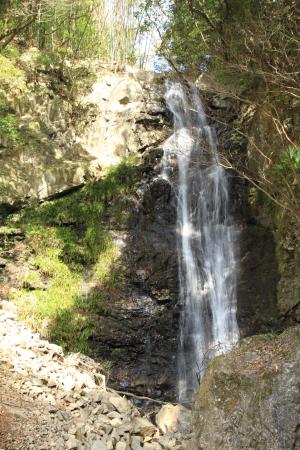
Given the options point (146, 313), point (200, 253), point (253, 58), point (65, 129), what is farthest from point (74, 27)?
point (146, 313)

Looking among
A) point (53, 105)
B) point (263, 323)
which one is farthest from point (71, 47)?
point (263, 323)

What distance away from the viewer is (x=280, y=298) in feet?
30.3

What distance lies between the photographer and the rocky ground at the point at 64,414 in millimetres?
4945

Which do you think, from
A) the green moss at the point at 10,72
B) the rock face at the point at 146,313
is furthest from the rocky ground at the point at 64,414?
the green moss at the point at 10,72

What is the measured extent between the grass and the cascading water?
59.8 inches

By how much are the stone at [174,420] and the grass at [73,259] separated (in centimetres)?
332

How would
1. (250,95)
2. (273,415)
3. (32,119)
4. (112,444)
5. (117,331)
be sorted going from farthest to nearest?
(32,119), (250,95), (117,331), (112,444), (273,415)

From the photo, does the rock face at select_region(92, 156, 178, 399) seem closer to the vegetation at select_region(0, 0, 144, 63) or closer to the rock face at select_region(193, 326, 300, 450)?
the rock face at select_region(193, 326, 300, 450)

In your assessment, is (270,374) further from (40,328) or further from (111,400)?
(40,328)

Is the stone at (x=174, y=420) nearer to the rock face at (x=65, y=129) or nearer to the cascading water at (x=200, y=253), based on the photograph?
the cascading water at (x=200, y=253)

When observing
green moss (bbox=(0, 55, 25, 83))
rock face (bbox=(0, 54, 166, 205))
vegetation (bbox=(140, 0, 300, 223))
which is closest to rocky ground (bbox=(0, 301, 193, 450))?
vegetation (bbox=(140, 0, 300, 223))

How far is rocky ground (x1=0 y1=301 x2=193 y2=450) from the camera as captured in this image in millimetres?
4945

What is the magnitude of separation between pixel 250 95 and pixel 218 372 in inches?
290

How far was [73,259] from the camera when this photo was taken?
407 inches
